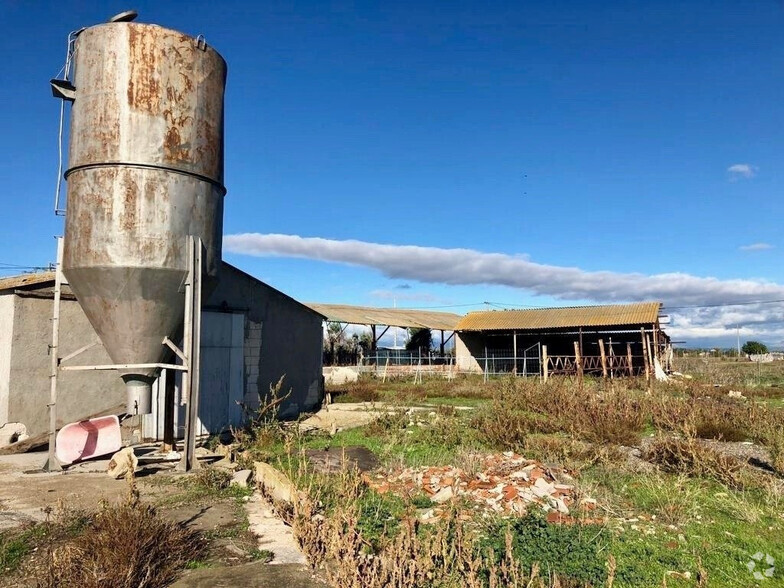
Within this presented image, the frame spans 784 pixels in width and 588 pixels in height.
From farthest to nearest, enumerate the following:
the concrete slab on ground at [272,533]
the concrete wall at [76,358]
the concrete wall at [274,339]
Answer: the concrete wall at [274,339]
the concrete wall at [76,358]
the concrete slab on ground at [272,533]

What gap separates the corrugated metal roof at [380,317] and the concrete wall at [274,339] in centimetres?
1120

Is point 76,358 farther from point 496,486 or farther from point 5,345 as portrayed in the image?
point 496,486

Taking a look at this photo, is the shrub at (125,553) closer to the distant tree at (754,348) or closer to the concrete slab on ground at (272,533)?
the concrete slab on ground at (272,533)

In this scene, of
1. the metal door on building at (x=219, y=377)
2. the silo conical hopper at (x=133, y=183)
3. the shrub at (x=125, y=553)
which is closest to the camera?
the shrub at (x=125, y=553)

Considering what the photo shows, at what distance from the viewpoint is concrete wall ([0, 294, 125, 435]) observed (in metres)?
9.91

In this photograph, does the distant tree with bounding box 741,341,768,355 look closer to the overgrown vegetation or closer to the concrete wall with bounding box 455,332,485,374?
the concrete wall with bounding box 455,332,485,374

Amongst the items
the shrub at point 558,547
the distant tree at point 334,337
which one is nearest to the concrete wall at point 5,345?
the shrub at point 558,547

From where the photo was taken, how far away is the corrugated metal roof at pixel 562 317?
2714 centimetres

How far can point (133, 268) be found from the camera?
7.82m

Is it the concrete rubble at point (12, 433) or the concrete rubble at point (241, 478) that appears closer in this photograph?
the concrete rubble at point (241, 478)

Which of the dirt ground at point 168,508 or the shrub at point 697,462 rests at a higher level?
the shrub at point 697,462

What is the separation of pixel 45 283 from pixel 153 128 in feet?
13.9

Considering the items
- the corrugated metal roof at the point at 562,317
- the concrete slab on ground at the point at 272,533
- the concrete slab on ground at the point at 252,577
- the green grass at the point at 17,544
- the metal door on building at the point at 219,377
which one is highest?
the corrugated metal roof at the point at 562,317

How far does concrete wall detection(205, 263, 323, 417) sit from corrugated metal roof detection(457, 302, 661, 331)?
1643cm
